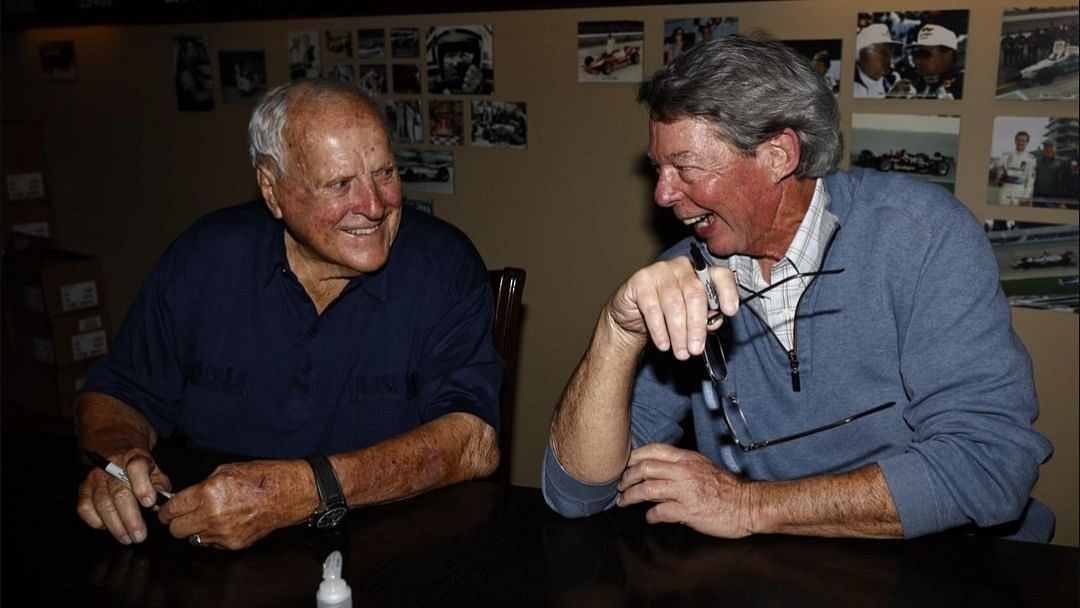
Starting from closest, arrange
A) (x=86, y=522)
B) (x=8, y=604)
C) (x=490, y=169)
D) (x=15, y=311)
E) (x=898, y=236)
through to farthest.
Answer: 1. (x=8, y=604)
2. (x=86, y=522)
3. (x=898, y=236)
4. (x=490, y=169)
5. (x=15, y=311)

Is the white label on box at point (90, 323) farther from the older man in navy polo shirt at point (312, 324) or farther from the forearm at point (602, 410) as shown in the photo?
the forearm at point (602, 410)

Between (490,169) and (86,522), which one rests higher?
(490,169)

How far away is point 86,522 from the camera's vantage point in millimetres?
1507

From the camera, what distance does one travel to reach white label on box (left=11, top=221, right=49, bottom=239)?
15.1ft

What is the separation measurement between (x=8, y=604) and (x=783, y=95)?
146cm

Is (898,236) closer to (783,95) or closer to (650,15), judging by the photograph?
(783,95)

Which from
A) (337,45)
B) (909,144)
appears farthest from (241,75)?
(909,144)

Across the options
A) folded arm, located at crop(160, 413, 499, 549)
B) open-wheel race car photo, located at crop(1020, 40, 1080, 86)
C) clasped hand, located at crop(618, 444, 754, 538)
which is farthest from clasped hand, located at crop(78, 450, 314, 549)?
open-wheel race car photo, located at crop(1020, 40, 1080, 86)

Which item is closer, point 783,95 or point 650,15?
point 783,95

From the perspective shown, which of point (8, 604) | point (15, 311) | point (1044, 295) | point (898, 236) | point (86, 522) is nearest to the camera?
point (8, 604)

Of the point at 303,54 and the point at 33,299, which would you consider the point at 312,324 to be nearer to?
the point at 303,54

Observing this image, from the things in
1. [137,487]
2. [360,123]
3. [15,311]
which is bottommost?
[15,311]

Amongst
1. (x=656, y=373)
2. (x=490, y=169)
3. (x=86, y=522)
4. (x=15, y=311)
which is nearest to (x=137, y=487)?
(x=86, y=522)

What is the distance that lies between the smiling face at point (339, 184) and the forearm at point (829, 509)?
91cm
